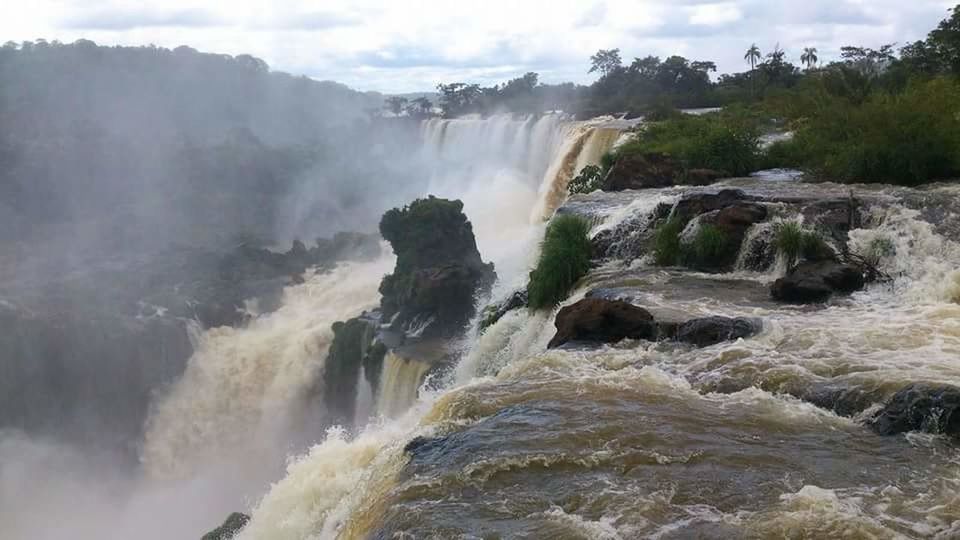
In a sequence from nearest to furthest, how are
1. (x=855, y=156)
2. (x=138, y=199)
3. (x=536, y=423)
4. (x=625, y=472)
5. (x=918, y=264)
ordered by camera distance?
(x=625, y=472) < (x=536, y=423) < (x=918, y=264) < (x=855, y=156) < (x=138, y=199)

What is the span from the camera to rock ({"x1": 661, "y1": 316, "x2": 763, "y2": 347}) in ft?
→ 33.5

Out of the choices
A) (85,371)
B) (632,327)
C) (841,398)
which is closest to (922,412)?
(841,398)

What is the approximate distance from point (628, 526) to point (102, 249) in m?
39.7

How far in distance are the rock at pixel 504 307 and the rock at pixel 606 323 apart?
3738 mm

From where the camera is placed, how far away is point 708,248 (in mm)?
13992

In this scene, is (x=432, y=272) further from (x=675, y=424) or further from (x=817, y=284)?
(x=675, y=424)

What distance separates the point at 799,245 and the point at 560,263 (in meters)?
3.69

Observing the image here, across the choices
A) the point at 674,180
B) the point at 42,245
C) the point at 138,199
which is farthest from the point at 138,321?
the point at 138,199

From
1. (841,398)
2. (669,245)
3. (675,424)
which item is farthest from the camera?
(669,245)

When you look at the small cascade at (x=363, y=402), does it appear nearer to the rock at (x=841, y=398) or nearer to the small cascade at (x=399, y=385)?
the small cascade at (x=399, y=385)

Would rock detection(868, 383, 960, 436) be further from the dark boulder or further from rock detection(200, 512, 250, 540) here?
rock detection(200, 512, 250, 540)

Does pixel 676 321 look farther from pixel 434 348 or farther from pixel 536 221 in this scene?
pixel 536 221

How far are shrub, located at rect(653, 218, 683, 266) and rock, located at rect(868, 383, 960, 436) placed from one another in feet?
22.1

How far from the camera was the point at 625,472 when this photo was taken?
7.21 m
